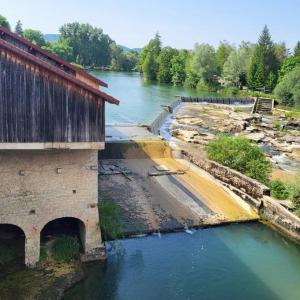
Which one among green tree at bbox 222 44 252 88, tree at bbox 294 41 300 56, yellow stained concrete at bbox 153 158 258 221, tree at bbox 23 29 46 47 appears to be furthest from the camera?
tree at bbox 23 29 46 47

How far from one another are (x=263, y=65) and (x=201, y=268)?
66.3 meters

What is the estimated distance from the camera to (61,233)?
14.5 metres

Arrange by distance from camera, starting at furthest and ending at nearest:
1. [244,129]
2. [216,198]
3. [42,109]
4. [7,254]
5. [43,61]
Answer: [244,129] < [216,198] < [7,254] < [42,109] < [43,61]

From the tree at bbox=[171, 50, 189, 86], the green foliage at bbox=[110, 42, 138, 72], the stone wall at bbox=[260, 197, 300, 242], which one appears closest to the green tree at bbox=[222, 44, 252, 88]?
the tree at bbox=[171, 50, 189, 86]

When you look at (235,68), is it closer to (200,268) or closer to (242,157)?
(242,157)

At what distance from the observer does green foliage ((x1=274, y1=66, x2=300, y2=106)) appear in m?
56.8

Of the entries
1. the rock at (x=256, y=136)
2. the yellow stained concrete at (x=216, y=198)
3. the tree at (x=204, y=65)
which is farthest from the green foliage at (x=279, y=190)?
the tree at (x=204, y=65)

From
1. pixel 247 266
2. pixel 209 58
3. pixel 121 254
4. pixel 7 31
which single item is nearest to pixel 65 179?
pixel 121 254

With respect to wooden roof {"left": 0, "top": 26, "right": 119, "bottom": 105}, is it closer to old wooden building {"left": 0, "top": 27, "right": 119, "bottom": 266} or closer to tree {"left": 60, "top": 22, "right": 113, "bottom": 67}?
old wooden building {"left": 0, "top": 27, "right": 119, "bottom": 266}

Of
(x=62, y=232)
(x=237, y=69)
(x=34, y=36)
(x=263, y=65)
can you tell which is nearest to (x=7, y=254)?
(x=62, y=232)

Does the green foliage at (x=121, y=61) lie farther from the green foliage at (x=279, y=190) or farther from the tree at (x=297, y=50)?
the green foliage at (x=279, y=190)

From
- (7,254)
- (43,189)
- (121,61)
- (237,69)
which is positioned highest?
(121,61)

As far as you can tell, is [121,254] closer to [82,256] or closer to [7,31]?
[82,256]

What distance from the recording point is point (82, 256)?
13.7 meters
